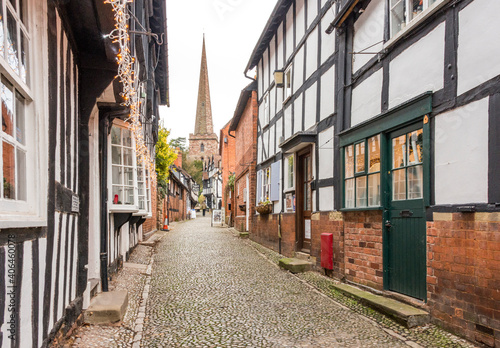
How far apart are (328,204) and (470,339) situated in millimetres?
4024

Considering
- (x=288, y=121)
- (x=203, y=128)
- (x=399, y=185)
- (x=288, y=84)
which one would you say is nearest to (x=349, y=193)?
(x=399, y=185)

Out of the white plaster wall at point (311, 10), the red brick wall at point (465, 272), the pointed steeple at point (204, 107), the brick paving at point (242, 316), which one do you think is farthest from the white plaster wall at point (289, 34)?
the pointed steeple at point (204, 107)

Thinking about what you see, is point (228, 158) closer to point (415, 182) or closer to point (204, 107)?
point (415, 182)

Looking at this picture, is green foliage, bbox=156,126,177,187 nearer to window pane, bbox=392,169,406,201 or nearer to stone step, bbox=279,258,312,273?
stone step, bbox=279,258,312,273

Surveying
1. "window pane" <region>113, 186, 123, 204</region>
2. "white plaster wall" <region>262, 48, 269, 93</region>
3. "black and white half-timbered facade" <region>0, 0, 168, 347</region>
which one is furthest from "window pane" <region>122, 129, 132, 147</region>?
"white plaster wall" <region>262, 48, 269, 93</region>

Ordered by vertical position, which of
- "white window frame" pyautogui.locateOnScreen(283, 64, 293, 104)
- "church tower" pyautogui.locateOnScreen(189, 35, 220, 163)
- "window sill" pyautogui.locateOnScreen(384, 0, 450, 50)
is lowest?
"window sill" pyautogui.locateOnScreen(384, 0, 450, 50)

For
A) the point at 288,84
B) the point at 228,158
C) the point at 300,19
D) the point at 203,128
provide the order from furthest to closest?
1. the point at 203,128
2. the point at 228,158
3. the point at 288,84
4. the point at 300,19

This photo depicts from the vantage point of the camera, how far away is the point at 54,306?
3.41 meters

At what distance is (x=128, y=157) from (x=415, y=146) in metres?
4.73

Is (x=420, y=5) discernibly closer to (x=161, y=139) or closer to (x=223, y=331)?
(x=223, y=331)

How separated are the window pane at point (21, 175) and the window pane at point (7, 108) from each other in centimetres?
20

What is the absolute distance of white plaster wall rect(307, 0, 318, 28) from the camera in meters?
8.84

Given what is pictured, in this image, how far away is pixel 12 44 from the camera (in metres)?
2.49

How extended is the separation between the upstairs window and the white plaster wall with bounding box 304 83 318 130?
9.95 feet
